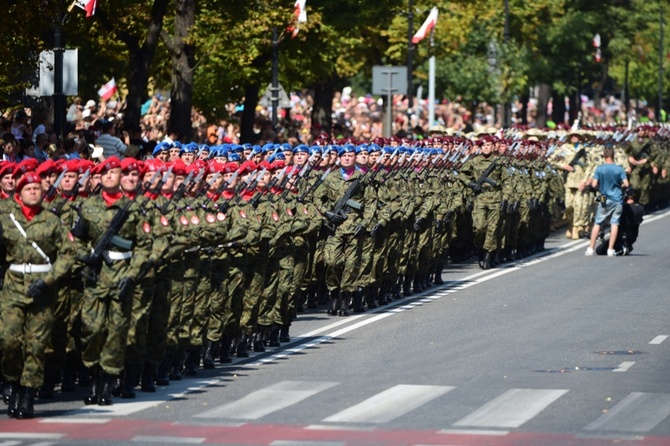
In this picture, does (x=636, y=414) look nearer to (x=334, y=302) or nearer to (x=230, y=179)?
(x=230, y=179)

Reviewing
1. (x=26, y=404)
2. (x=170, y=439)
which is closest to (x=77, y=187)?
(x=26, y=404)

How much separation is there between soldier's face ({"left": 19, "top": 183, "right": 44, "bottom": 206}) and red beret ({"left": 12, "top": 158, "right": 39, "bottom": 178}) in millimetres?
425

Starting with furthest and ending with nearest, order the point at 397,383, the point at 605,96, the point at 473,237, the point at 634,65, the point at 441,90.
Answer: the point at 605,96 → the point at 634,65 → the point at 441,90 → the point at 473,237 → the point at 397,383

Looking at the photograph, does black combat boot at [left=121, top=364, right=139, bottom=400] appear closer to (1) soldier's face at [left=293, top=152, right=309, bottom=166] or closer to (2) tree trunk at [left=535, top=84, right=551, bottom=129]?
(1) soldier's face at [left=293, top=152, right=309, bottom=166]

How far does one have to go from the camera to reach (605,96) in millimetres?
136500

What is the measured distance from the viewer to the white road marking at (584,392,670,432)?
13766 mm

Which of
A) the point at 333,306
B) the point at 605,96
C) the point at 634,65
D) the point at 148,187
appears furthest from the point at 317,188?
the point at 605,96

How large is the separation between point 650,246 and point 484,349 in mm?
16960

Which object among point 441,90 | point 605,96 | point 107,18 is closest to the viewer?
point 107,18

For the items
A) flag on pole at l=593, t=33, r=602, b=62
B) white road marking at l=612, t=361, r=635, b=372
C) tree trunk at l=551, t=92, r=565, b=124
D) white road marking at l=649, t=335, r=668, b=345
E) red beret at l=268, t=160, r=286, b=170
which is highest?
flag on pole at l=593, t=33, r=602, b=62

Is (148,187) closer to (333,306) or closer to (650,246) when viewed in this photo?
(333,306)

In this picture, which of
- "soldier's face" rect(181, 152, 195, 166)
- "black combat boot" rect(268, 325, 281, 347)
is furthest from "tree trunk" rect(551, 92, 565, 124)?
"black combat boot" rect(268, 325, 281, 347)

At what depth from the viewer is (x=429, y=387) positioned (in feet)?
52.3

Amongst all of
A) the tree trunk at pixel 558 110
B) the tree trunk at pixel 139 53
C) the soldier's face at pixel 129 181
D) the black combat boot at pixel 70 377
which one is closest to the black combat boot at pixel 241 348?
the black combat boot at pixel 70 377
